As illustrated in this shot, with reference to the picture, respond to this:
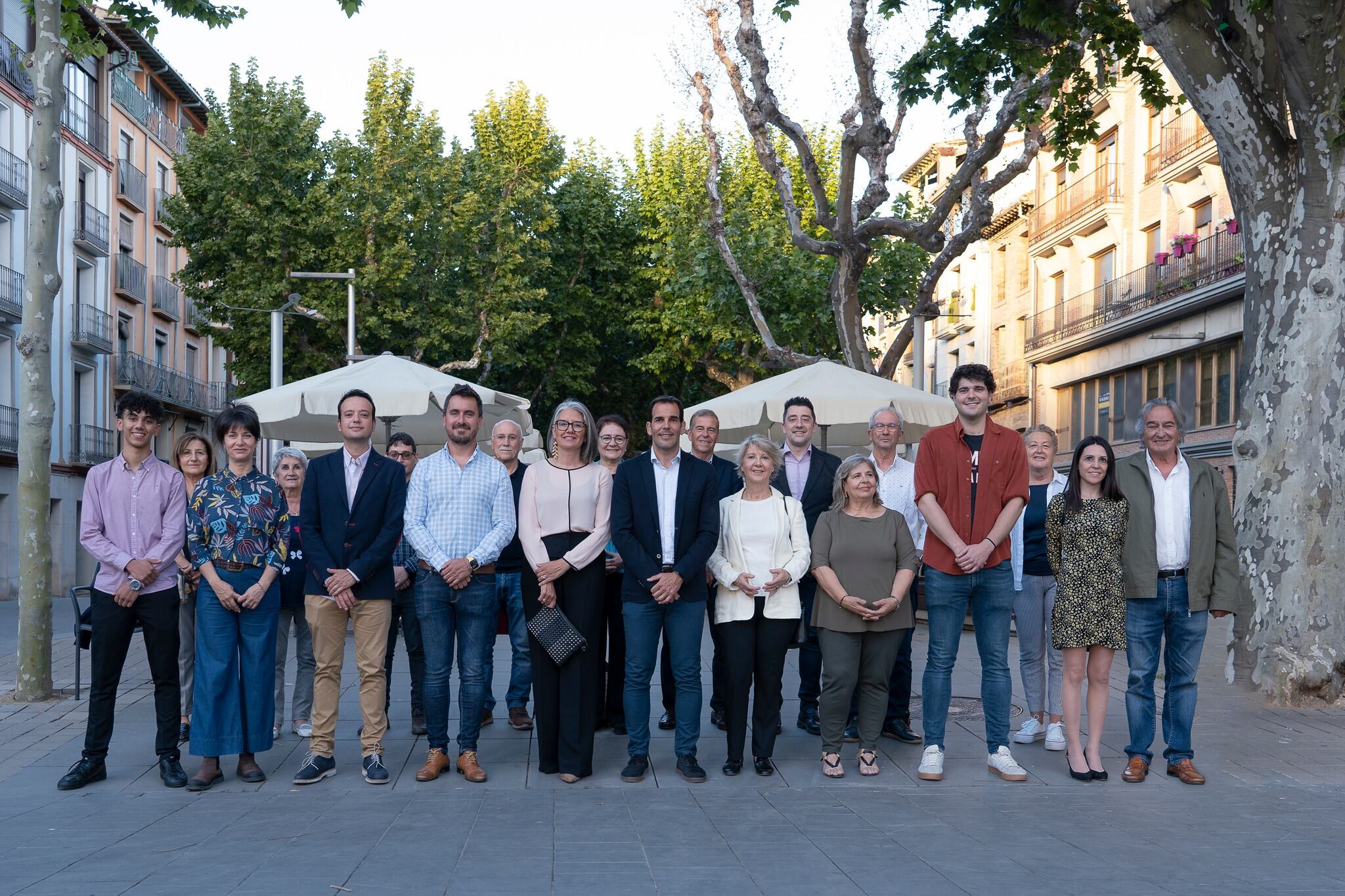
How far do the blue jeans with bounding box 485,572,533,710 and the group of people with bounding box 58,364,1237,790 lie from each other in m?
1.15

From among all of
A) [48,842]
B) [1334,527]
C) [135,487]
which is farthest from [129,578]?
[1334,527]

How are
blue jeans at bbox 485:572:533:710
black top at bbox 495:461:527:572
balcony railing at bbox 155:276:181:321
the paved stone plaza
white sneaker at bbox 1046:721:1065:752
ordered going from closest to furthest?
1. the paved stone plaza
2. white sneaker at bbox 1046:721:1065:752
3. black top at bbox 495:461:527:572
4. blue jeans at bbox 485:572:533:710
5. balcony railing at bbox 155:276:181:321

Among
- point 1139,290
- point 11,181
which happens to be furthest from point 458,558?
point 1139,290

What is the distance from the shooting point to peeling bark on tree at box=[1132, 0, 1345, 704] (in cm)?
986

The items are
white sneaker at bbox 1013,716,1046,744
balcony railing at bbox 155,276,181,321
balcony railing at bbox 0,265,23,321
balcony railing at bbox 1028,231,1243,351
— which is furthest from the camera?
balcony railing at bbox 155,276,181,321

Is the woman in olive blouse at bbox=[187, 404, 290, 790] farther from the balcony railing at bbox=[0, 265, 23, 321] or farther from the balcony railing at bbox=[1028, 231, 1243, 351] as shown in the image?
the balcony railing at bbox=[0, 265, 23, 321]

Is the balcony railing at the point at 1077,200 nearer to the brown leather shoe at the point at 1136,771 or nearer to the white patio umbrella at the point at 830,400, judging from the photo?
the white patio umbrella at the point at 830,400

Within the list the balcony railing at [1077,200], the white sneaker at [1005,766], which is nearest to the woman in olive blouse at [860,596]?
the white sneaker at [1005,766]

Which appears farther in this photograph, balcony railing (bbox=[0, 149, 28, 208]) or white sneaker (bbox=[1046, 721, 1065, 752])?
balcony railing (bbox=[0, 149, 28, 208])

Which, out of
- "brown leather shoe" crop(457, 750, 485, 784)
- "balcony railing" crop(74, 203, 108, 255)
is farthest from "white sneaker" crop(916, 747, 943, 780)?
"balcony railing" crop(74, 203, 108, 255)

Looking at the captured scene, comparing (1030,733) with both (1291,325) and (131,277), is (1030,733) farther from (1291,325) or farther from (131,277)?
(131,277)

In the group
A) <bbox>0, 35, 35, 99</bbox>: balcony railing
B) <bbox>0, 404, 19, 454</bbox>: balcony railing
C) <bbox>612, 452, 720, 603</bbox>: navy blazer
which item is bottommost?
<bbox>612, 452, 720, 603</bbox>: navy blazer

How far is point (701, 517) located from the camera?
24.4 ft

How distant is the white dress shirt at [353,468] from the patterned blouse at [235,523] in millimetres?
410
